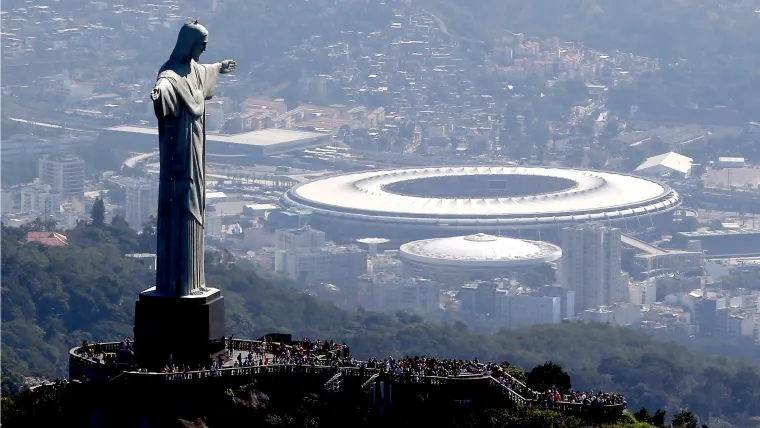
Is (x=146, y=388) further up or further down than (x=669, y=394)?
further up

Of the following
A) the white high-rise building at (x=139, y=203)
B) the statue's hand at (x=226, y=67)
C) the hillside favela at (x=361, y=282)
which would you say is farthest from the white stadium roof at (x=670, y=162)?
the statue's hand at (x=226, y=67)

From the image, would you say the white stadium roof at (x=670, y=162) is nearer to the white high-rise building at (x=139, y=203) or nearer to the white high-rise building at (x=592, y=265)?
the white high-rise building at (x=139, y=203)

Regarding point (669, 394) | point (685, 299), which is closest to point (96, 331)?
point (669, 394)

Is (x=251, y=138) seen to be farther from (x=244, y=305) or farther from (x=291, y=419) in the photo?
(x=291, y=419)

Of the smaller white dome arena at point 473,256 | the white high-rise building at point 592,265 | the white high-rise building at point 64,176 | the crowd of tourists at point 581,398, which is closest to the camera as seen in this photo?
the crowd of tourists at point 581,398

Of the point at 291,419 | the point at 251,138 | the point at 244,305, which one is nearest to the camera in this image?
the point at 291,419

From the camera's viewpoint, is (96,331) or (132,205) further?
(132,205)

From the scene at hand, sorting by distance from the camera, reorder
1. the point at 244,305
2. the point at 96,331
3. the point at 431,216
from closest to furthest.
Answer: the point at 96,331, the point at 244,305, the point at 431,216

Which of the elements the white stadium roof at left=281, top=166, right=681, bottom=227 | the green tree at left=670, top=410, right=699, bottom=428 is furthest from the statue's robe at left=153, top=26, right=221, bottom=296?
the white stadium roof at left=281, top=166, right=681, bottom=227
